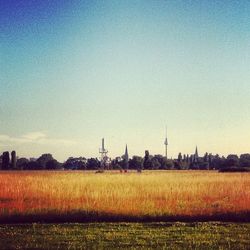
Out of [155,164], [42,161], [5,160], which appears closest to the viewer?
[5,160]

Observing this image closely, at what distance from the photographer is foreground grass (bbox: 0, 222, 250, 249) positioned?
955 cm

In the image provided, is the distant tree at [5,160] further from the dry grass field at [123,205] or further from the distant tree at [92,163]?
the dry grass field at [123,205]

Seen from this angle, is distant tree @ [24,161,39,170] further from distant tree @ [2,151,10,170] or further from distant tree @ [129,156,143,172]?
distant tree @ [129,156,143,172]

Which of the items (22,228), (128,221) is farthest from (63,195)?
(22,228)

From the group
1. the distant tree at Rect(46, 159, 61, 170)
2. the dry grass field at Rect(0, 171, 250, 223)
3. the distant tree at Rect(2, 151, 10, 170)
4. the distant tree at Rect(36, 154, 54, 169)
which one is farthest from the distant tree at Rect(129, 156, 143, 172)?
the dry grass field at Rect(0, 171, 250, 223)

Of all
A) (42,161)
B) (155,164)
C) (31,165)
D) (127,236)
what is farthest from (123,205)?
(42,161)

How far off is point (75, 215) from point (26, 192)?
6.93 m

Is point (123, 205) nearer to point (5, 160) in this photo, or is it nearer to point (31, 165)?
point (5, 160)

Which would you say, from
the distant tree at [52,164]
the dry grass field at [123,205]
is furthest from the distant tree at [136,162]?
the dry grass field at [123,205]

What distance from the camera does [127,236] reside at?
10.7 meters

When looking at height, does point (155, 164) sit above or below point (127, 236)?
above

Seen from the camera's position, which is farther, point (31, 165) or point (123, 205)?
point (31, 165)

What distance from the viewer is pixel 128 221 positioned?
1441 cm

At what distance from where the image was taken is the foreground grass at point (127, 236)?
9555 millimetres
